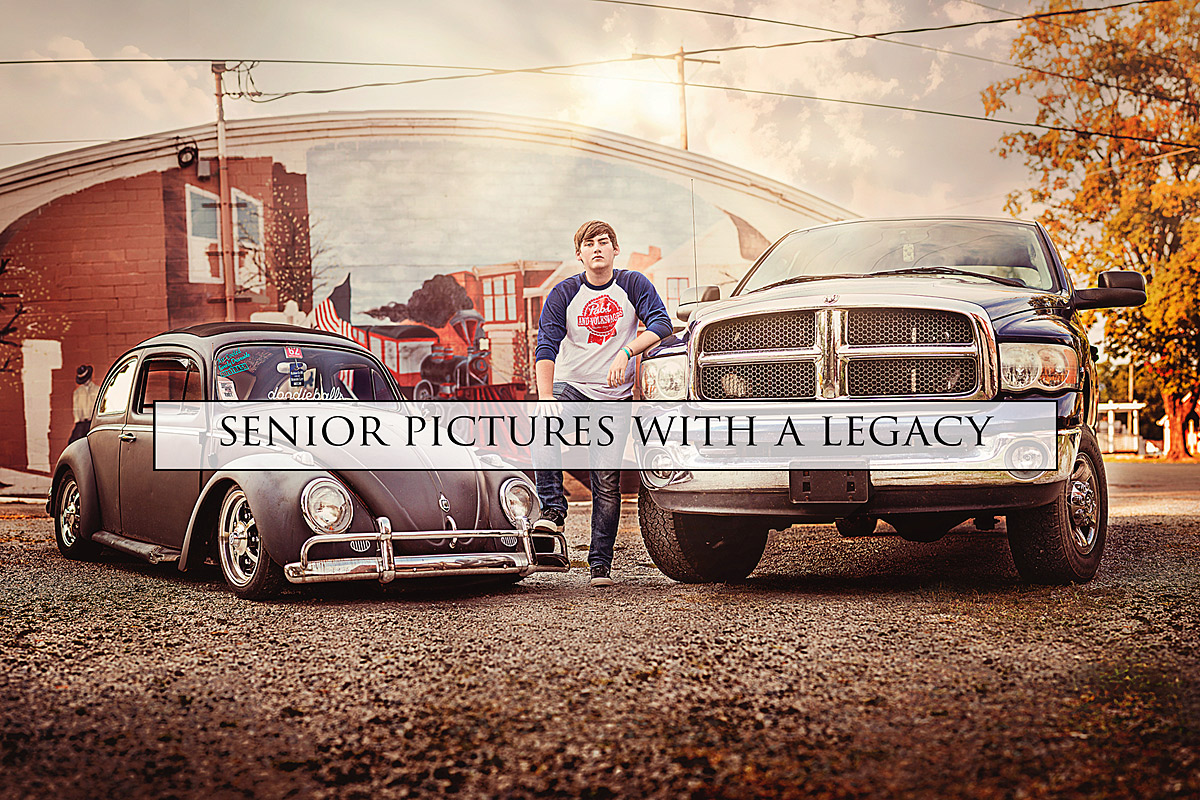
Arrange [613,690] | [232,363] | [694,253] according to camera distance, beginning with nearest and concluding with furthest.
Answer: [613,690] < [232,363] < [694,253]

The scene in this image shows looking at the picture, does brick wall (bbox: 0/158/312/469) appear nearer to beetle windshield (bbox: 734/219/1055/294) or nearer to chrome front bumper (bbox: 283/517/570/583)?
beetle windshield (bbox: 734/219/1055/294)

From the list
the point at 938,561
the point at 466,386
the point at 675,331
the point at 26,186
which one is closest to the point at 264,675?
the point at 675,331

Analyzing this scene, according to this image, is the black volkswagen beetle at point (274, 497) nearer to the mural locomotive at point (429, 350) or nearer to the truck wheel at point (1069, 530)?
the truck wheel at point (1069, 530)

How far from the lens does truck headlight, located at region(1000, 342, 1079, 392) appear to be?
15.3ft

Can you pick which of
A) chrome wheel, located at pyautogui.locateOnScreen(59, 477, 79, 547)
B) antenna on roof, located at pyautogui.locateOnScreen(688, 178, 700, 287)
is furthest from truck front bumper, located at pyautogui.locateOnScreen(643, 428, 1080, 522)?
antenna on roof, located at pyautogui.locateOnScreen(688, 178, 700, 287)

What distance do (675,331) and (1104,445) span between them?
32.1 metres

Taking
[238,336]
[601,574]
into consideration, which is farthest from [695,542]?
[238,336]

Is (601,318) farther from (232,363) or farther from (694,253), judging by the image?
(694,253)

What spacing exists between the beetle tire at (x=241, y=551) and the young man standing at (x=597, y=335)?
1.48 metres

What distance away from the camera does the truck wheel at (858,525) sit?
5.32 m

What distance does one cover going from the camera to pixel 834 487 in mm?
4648

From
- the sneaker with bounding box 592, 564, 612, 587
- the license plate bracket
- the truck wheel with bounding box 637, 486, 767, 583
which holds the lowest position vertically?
the sneaker with bounding box 592, 564, 612, 587

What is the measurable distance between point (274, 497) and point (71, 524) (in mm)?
2880

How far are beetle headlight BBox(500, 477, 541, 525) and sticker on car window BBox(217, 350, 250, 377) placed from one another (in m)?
1.68
